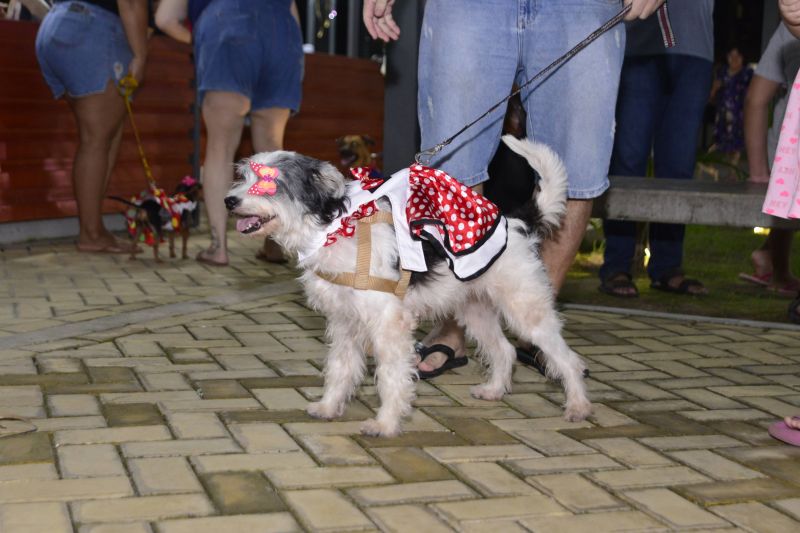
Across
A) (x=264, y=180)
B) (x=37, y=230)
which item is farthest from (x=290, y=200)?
(x=37, y=230)

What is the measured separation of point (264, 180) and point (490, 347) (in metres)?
1.34

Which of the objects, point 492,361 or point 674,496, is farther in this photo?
point 492,361

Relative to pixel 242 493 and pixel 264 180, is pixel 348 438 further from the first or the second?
pixel 264 180

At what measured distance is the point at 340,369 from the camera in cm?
395

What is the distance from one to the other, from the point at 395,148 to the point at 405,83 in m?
0.39

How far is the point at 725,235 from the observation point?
415 inches

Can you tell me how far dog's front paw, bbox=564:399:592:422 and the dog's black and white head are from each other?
1.19 meters

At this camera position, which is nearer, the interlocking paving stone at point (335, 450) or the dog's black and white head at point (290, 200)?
the interlocking paving stone at point (335, 450)

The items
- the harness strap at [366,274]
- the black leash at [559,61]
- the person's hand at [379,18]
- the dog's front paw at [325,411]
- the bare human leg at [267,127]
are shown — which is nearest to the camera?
the harness strap at [366,274]

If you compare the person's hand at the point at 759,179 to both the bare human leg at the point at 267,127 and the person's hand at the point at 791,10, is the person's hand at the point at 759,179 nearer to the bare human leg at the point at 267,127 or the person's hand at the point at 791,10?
the person's hand at the point at 791,10

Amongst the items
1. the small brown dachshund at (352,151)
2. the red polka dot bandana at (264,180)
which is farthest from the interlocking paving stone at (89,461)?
the small brown dachshund at (352,151)

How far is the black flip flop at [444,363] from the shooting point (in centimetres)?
458

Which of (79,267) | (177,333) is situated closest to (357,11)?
(79,267)

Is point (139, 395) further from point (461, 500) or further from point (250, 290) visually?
point (250, 290)
